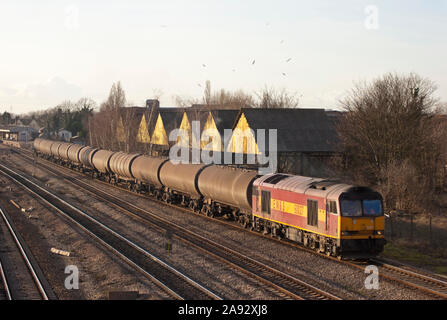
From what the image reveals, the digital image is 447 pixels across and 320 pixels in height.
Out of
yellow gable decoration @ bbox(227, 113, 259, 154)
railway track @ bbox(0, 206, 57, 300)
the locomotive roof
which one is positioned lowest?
railway track @ bbox(0, 206, 57, 300)

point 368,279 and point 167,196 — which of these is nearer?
point 368,279

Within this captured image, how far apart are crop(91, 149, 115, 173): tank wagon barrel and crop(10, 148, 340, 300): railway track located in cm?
1911

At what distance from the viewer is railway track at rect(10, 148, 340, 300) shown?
17.6m

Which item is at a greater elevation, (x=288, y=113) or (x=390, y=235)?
(x=288, y=113)

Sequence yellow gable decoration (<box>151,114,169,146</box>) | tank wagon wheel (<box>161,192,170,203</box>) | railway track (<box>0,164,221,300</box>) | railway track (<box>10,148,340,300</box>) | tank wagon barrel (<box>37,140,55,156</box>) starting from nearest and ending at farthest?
railway track (<box>10,148,340,300</box>) < railway track (<box>0,164,221,300</box>) < tank wagon wheel (<box>161,192,170,203</box>) < yellow gable decoration (<box>151,114,169,146</box>) < tank wagon barrel (<box>37,140,55,156</box>)

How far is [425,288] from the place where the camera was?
1767cm

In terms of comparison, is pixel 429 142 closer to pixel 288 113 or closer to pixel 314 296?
pixel 288 113

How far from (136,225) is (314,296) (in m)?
17.1

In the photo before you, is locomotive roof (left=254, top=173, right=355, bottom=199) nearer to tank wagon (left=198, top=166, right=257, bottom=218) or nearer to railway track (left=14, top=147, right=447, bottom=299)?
tank wagon (left=198, top=166, right=257, bottom=218)

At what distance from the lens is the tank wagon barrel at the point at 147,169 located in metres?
43.7

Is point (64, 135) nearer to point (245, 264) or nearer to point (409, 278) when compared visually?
point (245, 264)

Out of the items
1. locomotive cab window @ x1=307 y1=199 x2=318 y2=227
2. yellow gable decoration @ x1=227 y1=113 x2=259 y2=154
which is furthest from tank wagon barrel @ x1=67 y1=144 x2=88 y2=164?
locomotive cab window @ x1=307 y1=199 x2=318 y2=227
